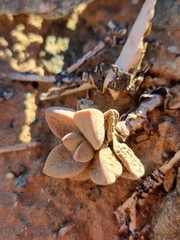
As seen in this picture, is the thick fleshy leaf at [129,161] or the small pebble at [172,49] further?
the small pebble at [172,49]

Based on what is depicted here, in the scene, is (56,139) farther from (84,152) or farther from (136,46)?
(136,46)

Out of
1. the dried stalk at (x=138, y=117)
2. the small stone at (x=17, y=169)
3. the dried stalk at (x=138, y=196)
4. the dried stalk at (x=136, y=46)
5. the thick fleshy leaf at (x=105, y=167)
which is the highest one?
the dried stalk at (x=136, y=46)

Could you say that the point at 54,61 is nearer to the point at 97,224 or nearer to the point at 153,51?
the point at 153,51

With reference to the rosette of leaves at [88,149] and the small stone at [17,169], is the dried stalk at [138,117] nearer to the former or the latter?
the rosette of leaves at [88,149]

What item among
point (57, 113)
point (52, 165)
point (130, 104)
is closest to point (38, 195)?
point (52, 165)

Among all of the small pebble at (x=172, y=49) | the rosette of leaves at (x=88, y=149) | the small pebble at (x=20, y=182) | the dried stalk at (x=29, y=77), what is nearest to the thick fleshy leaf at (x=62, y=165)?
the rosette of leaves at (x=88, y=149)

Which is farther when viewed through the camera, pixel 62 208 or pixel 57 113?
pixel 62 208
